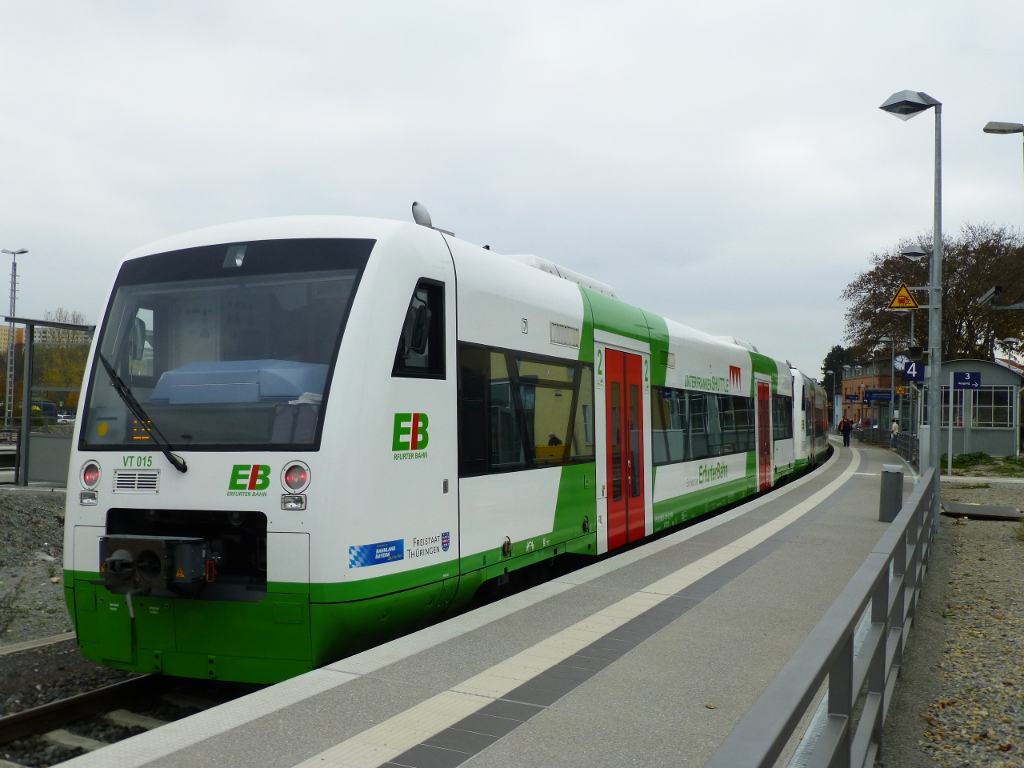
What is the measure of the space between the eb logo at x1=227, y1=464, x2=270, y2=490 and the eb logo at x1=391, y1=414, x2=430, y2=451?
2.57 ft

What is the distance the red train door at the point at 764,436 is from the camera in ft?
62.7

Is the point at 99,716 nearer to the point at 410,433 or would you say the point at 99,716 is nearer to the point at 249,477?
the point at 249,477

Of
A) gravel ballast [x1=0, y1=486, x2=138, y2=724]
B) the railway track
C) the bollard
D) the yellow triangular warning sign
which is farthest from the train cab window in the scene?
the yellow triangular warning sign

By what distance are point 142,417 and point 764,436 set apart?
15.6 m

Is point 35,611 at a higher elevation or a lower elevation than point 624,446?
lower

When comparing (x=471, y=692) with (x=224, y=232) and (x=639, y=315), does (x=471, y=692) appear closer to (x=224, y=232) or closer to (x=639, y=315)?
(x=224, y=232)

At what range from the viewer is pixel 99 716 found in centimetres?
587

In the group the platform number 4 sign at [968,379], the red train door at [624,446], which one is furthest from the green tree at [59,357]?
the platform number 4 sign at [968,379]

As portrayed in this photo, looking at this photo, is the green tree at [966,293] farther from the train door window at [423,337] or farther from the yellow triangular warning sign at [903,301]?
the train door window at [423,337]

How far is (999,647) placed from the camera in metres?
7.13

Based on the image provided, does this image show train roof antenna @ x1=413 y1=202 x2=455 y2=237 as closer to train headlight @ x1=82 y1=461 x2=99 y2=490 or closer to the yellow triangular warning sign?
train headlight @ x1=82 y1=461 x2=99 y2=490

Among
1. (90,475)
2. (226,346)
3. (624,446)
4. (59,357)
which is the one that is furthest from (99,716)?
(59,357)

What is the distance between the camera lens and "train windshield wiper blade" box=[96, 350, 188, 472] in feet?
19.0

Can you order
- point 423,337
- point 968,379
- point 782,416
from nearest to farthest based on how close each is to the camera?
1. point 423,337
2. point 782,416
3. point 968,379
